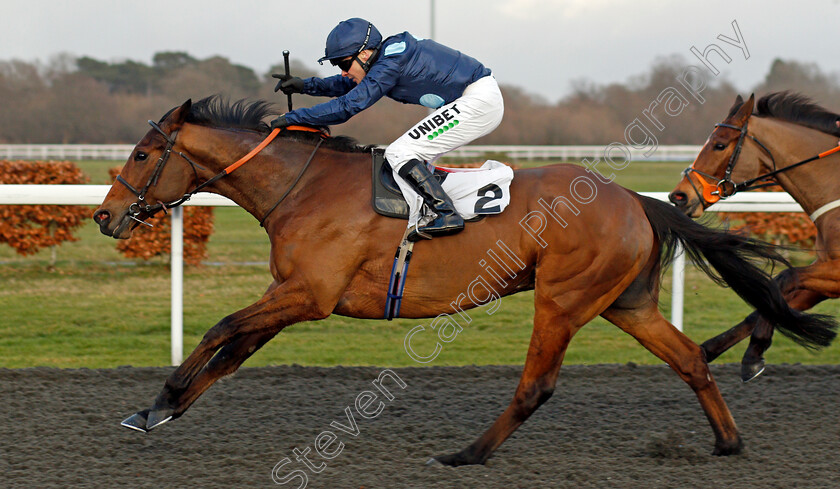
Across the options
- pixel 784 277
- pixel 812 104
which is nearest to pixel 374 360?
pixel 784 277

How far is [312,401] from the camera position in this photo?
4133mm

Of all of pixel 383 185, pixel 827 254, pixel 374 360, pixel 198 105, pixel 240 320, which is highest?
pixel 198 105

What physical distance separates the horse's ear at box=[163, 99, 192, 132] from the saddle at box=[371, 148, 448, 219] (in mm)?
796

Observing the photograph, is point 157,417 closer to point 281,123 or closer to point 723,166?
point 281,123

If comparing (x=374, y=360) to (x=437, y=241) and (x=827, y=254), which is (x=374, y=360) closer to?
(x=437, y=241)

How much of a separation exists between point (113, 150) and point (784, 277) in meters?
21.6

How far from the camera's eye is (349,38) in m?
3.37

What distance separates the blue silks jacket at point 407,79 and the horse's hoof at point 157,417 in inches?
50.0

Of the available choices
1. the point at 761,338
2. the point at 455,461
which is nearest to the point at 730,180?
the point at 761,338

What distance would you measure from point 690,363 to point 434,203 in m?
1.25

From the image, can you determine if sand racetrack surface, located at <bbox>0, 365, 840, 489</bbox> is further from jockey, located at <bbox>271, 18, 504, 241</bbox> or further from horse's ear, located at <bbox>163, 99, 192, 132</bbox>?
horse's ear, located at <bbox>163, 99, 192, 132</bbox>

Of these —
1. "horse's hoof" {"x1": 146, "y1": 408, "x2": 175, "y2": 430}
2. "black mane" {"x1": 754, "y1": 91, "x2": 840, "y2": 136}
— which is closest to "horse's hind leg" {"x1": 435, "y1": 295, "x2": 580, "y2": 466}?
"horse's hoof" {"x1": 146, "y1": 408, "x2": 175, "y2": 430}

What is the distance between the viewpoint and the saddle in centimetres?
327

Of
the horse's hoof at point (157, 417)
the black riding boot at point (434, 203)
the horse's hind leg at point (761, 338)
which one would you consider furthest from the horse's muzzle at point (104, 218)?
the horse's hind leg at point (761, 338)
